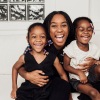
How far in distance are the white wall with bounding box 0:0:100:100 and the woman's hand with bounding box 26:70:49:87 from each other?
0.74 metres

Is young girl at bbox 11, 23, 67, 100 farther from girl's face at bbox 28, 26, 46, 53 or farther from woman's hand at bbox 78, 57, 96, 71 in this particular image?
woman's hand at bbox 78, 57, 96, 71

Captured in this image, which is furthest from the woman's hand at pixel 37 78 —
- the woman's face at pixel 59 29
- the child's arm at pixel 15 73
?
the woman's face at pixel 59 29

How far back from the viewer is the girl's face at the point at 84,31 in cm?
200

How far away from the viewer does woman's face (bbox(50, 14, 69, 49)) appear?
2031 millimetres

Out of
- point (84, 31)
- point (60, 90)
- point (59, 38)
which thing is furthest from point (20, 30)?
point (60, 90)

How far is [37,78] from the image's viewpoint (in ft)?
5.92

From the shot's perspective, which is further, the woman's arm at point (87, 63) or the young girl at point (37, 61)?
the woman's arm at point (87, 63)

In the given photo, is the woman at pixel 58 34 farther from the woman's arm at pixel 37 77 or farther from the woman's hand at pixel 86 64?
the woman's hand at pixel 86 64

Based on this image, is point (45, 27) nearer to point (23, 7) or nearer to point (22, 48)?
point (22, 48)

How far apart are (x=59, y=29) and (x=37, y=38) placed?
8.5 inches

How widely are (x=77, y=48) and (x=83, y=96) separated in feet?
1.20

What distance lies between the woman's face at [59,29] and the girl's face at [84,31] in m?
0.10

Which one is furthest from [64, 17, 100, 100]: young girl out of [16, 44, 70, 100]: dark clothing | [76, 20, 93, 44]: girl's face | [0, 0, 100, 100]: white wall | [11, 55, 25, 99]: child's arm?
[0, 0, 100, 100]: white wall

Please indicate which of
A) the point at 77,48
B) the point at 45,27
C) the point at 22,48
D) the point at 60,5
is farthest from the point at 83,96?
the point at 60,5
